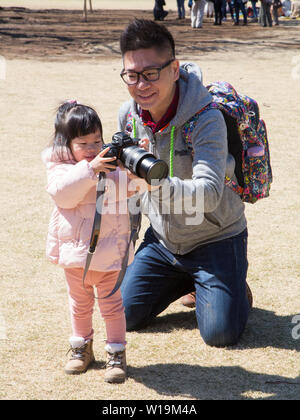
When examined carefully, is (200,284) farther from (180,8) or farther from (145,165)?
(180,8)

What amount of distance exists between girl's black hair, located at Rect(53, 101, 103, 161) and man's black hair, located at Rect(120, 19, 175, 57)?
41cm

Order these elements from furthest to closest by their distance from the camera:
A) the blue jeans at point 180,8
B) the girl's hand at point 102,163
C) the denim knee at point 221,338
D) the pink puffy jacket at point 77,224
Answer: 1. the blue jeans at point 180,8
2. the denim knee at point 221,338
3. the pink puffy jacket at point 77,224
4. the girl's hand at point 102,163

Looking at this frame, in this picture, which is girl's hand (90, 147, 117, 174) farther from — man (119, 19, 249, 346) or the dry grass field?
the dry grass field

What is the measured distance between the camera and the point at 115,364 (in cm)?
313

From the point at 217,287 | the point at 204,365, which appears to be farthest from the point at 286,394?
the point at 217,287

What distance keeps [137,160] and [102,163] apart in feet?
0.74

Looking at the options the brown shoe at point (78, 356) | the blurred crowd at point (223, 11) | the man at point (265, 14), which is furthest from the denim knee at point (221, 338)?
the man at point (265, 14)

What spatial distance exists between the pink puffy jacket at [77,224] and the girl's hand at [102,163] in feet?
0.18

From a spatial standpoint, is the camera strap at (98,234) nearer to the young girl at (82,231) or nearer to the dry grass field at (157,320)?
the young girl at (82,231)

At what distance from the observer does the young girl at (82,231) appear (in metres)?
2.97

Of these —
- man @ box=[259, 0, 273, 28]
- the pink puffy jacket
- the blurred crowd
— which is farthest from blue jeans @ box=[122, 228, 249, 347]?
man @ box=[259, 0, 273, 28]

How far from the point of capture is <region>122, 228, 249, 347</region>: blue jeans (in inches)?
139

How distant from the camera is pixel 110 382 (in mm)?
3113

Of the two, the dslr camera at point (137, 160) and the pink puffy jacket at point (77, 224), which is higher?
the dslr camera at point (137, 160)
